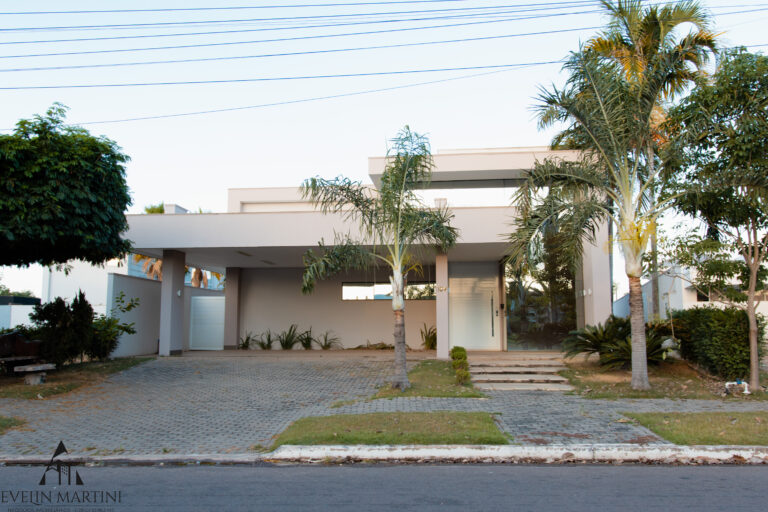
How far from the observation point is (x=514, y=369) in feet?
43.3

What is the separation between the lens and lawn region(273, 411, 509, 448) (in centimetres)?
721

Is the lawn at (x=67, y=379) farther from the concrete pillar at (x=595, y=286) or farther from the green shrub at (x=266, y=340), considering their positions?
the concrete pillar at (x=595, y=286)

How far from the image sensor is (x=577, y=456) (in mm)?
6750

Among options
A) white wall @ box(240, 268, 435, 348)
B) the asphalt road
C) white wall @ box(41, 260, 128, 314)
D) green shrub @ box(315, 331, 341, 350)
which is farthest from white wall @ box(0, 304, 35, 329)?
the asphalt road

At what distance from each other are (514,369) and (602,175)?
4.74 metres

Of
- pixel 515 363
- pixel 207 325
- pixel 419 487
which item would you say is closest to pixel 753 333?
pixel 515 363

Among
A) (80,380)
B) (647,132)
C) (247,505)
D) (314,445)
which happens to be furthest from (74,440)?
(647,132)

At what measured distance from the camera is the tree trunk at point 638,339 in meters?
10.9

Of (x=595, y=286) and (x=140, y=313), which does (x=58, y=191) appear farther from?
(x=595, y=286)

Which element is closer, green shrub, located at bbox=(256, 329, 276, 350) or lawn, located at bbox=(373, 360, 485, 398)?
lawn, located at bbox=(373, 360, 485, 398)

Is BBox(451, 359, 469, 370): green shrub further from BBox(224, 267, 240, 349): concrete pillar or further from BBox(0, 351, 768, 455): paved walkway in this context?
BBox(224, 267, 240, 349): concrete pillar

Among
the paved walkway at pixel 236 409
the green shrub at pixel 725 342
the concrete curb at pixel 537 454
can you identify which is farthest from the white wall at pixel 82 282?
the green shrub at pixel 725 342

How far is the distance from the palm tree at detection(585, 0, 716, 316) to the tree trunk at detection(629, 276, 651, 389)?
0.70 m

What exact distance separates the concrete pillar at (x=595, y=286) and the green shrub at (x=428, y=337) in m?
4.78
